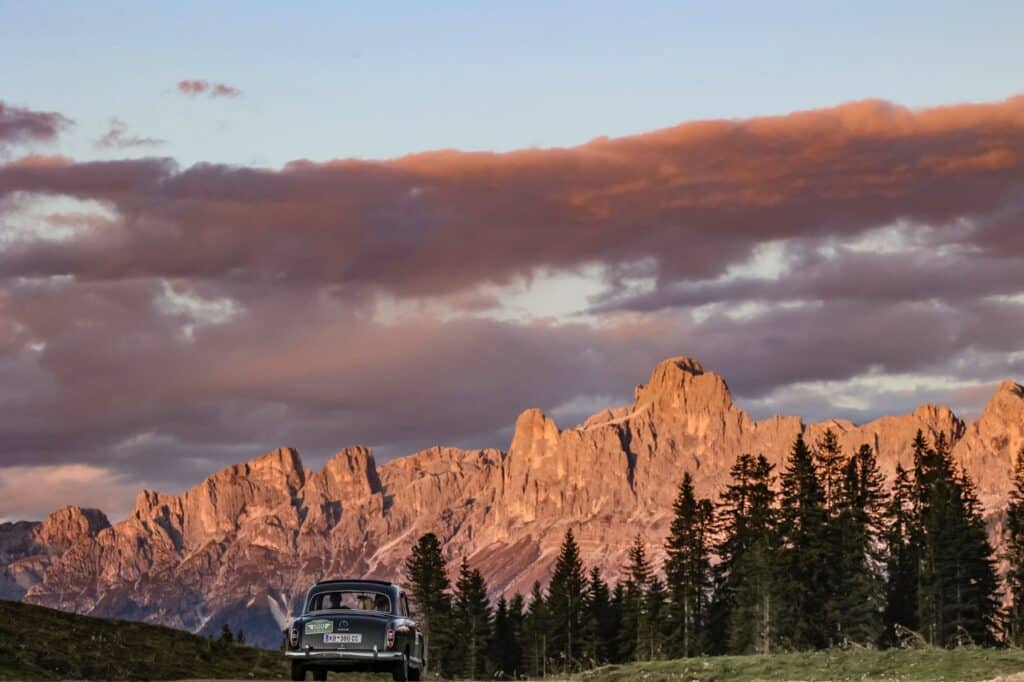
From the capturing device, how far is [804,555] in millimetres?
129000

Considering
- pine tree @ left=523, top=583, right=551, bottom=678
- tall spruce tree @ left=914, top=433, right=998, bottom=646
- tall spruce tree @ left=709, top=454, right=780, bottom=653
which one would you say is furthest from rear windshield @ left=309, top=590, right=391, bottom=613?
pine tree @ left=523, top=583, right=551, bottom=678

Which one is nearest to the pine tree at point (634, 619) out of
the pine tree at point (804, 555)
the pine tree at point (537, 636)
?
the pine tree at point (537, 636)

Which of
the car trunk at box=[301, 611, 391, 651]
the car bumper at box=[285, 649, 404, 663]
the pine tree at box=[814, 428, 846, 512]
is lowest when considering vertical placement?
the car bumper at box=[285, 649, 404, 663]

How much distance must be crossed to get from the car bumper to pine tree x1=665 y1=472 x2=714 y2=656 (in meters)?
109

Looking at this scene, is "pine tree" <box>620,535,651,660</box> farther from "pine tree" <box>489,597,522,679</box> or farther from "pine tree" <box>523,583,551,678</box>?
"pine tree" <box>489,597,522,679</box>

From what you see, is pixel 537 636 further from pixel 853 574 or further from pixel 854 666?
pixel 854 666

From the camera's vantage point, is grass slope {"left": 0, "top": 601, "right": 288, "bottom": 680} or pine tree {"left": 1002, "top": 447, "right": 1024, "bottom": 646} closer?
grass slope {"left": 0, "top": 601, "right": 288, "bottom": 680}

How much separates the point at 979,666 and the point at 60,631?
33.7 m

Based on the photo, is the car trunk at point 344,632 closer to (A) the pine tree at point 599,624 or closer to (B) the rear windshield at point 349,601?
(B) the rear windshield at point 349,601


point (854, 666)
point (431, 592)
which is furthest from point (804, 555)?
point (854, 666)

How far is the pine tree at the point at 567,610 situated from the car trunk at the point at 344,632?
451ft

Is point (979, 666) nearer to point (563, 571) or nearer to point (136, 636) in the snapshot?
point (136, 636)

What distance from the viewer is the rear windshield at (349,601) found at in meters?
43.1

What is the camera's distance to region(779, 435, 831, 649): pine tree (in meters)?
129
